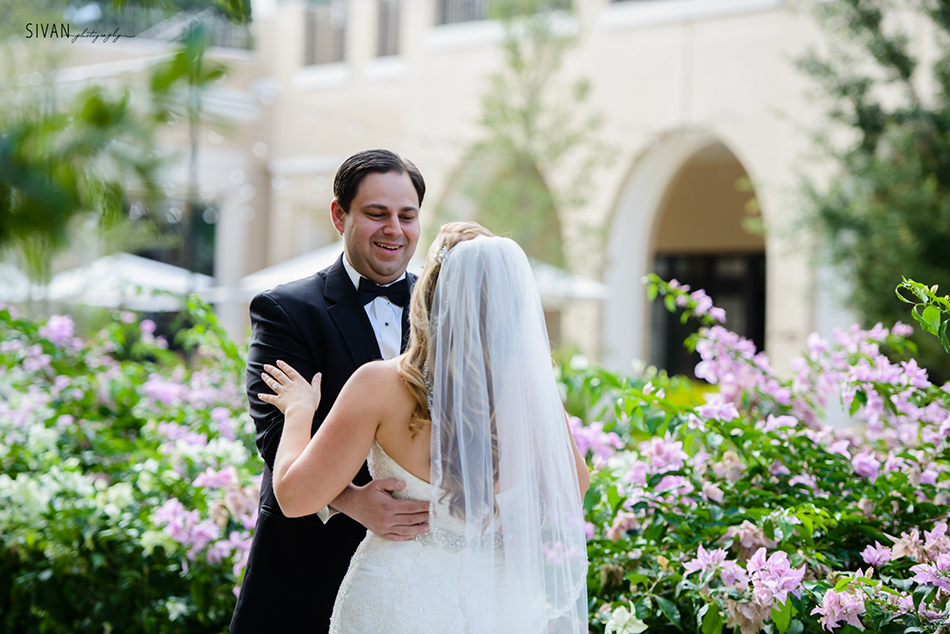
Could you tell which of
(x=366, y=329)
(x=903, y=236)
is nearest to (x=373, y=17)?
(x=903, y=236)

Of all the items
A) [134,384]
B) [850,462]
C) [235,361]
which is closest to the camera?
[850,462]

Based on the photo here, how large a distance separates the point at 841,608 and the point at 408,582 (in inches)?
39.9

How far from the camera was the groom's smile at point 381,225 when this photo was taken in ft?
8.27

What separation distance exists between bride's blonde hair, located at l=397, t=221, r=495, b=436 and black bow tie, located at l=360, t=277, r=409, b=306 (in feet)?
1.37

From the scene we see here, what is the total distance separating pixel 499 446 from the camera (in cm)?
212

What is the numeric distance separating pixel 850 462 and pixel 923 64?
7.12 metres

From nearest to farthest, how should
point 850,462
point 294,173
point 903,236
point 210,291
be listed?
point 850,462
point 903,236
point 210,291
point 294,173

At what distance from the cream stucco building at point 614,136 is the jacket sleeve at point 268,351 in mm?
6093

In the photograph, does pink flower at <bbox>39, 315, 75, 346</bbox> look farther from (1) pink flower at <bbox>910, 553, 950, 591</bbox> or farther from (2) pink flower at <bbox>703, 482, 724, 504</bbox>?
(1) pink flower at <bbox>910, 553, 950, 591</bbox>

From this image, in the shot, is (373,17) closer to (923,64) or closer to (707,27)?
(707,27)

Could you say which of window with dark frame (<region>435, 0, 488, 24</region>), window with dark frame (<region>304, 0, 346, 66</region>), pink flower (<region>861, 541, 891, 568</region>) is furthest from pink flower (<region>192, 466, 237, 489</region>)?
window with dark frame (<region>304, 0, 346, 66</region>)

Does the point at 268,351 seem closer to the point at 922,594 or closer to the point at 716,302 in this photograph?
the point at 922,594

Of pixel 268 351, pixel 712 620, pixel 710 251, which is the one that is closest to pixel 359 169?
pixel 268 351

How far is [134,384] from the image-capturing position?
449 cm
